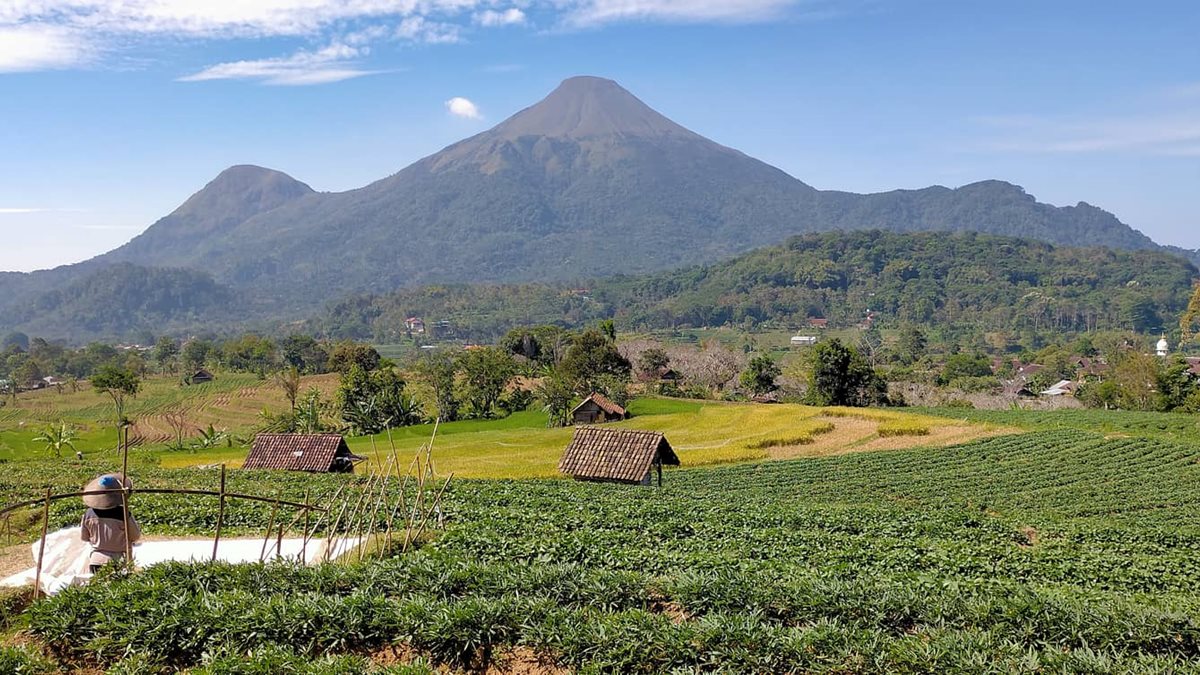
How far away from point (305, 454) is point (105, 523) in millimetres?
25742

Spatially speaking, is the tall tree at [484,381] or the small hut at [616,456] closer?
the small hut at [616,456]

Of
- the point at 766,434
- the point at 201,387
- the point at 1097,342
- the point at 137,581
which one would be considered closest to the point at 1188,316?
the point at 766,434

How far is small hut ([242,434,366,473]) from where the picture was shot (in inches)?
1469

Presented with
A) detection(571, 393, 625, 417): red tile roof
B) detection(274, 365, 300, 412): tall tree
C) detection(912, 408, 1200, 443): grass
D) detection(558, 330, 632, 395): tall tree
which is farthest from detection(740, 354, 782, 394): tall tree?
detection(274, 365, 300, 412): tall tree

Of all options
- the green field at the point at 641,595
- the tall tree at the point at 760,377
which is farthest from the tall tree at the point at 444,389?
the green field at the point at 641,595

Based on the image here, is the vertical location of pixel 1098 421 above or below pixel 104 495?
below

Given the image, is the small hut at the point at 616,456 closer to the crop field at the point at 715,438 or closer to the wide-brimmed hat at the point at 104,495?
the crop field at the point at 715,438

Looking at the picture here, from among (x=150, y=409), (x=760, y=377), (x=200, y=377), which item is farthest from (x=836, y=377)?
(x=200, y=377)

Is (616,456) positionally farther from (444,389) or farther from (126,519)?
(444,389)

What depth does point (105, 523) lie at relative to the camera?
13.0 m

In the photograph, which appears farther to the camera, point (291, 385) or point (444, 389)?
point (444, 389)

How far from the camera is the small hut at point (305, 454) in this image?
37.3 meters

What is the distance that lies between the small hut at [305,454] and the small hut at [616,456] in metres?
11.3

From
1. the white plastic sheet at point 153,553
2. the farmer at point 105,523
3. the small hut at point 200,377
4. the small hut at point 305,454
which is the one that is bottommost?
the small hut at point 200,377
